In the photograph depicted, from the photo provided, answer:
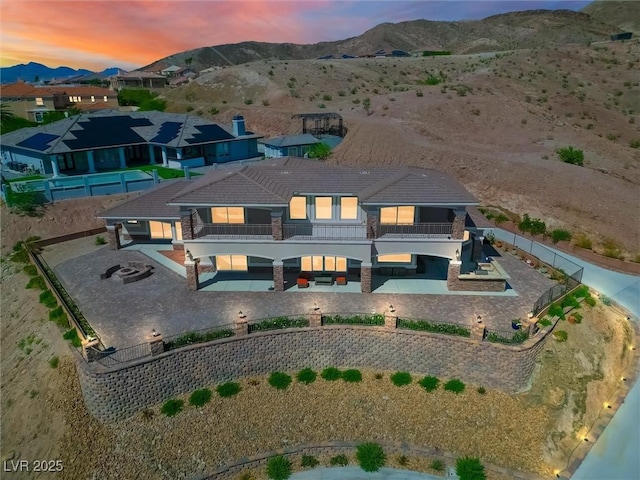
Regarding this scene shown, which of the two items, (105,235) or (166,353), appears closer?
(166,353)

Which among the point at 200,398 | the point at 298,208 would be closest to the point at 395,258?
the point at 298,208

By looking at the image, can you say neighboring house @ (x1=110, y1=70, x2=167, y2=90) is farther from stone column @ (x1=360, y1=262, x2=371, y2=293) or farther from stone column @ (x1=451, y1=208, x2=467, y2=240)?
stone column @ (x1=451, y1=208, x2=467, y2=240)

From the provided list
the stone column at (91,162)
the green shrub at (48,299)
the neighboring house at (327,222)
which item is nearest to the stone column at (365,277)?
the neighboring house at (327,222)

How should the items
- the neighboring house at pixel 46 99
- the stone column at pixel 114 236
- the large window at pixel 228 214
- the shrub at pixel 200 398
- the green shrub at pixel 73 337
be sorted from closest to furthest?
the shrub at pixel 200 398 → the green shrub at pixel 73 337 → the large window at pixel 228 214 → the stone column at pixel 114 236 → the neighboring house at pixel 46 99

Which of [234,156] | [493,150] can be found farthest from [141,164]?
[493,150]

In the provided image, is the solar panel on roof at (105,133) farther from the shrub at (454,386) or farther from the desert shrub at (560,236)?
the desert shrub at (560,236)

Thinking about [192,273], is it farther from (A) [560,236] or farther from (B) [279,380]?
(A) [560,236]

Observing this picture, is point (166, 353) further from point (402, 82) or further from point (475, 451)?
point (402, 82)
